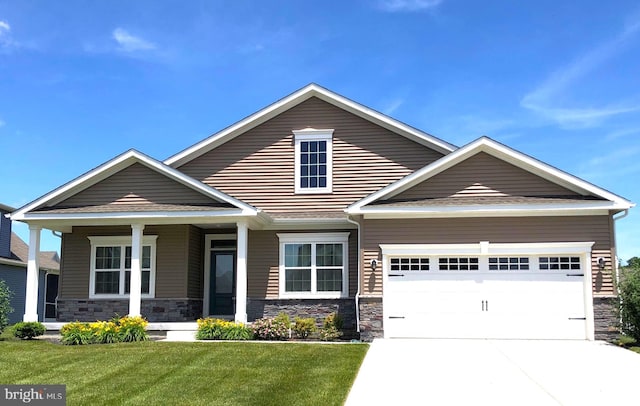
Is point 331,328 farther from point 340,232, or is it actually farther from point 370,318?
point 340,232

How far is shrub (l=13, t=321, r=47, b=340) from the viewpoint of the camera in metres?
17.0

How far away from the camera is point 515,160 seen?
1677cm

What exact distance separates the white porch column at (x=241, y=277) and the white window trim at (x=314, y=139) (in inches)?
115

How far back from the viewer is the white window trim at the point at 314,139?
19859mm

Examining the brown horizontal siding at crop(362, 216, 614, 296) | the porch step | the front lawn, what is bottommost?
the front lawn

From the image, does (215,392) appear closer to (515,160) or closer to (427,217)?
(427,217)

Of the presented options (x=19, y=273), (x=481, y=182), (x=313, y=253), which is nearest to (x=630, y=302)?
(x=481, y=182)

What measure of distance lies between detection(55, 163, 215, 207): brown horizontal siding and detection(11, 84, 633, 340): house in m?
0.04

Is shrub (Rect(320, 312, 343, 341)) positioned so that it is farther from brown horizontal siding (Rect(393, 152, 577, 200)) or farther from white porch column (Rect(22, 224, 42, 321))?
white porch column (Rect(22, 224, 42, 321))

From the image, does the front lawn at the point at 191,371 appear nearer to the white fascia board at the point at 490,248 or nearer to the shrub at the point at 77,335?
the shrub at the point at 77,335

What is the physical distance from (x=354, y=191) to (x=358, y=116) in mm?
2295

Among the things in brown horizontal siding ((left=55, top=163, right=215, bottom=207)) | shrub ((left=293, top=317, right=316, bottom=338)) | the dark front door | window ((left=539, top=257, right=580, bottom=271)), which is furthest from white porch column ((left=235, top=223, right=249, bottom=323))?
window ((left=539, top=257, right=580, bottom=271))

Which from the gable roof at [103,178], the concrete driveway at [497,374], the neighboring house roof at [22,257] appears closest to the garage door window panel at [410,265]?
the concrete driveway at [497,374]

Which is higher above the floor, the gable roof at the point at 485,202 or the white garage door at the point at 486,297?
the gable roof at the point at 485,202
